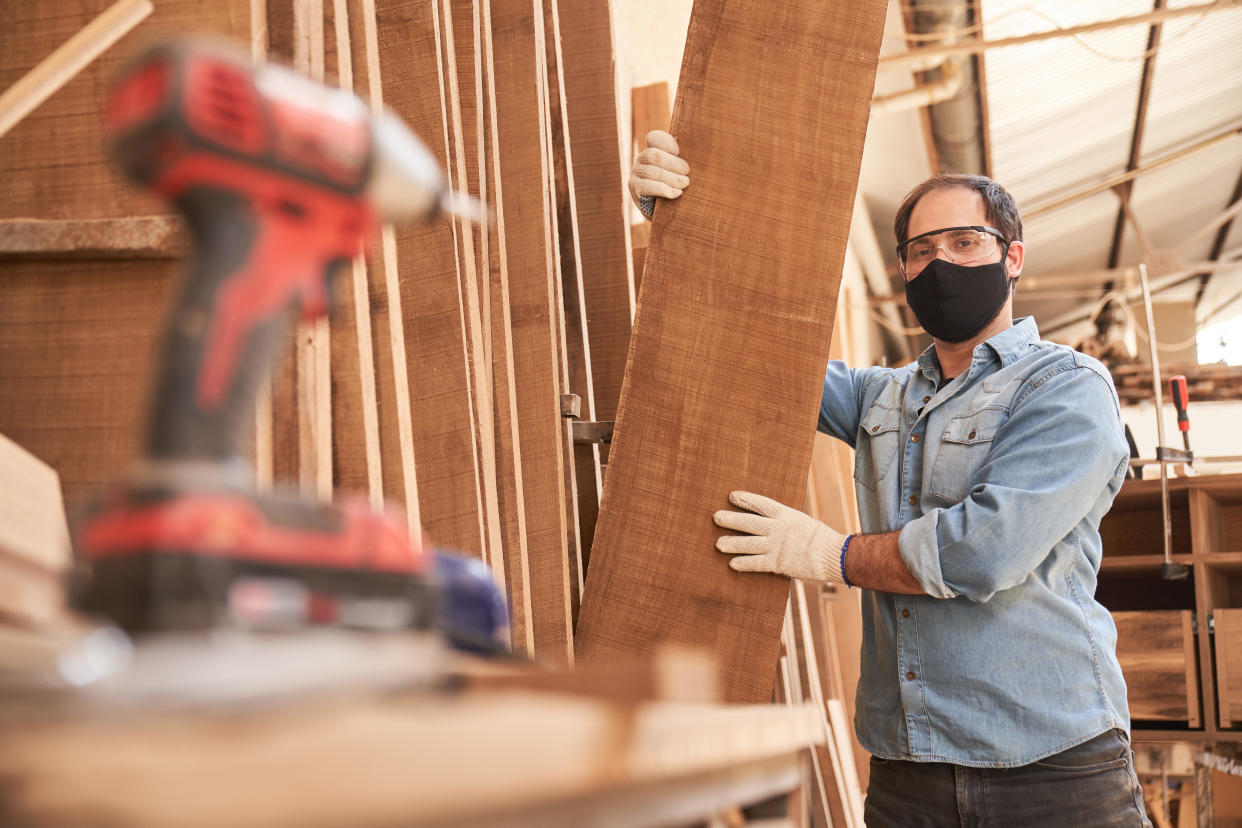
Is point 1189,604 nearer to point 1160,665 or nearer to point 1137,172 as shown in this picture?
point 1160,665

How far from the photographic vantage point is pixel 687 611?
5.58 ft

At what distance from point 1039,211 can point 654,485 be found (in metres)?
8.80

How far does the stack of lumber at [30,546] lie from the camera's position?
710mm

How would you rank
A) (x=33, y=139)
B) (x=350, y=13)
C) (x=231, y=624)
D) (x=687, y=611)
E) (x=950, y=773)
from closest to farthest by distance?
(x=231, y=624) → (x=33, y=139) → (x=350, y=13) → (x=687, y=611) → (x=950, y=773)

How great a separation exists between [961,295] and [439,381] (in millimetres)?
1255

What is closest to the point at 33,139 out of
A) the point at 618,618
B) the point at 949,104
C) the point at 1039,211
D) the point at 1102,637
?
the point at 618,618

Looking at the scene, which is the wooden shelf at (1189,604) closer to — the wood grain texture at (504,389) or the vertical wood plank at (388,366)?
the wood grain texture at (504,389)

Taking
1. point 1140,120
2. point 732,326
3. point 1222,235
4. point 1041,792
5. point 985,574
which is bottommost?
point 1041,792

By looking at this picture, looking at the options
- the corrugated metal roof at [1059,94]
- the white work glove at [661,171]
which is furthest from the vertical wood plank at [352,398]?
the corrugated metal roof at [1059,94]

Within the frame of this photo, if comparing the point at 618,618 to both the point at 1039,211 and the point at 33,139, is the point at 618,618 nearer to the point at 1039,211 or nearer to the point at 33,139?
the point at 33,139

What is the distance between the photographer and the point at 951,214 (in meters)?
2.28

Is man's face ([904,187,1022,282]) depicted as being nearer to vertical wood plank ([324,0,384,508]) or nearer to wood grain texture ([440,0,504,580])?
wood grain texture ([440,0,504,580])

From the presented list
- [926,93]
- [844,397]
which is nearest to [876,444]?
[844,397]

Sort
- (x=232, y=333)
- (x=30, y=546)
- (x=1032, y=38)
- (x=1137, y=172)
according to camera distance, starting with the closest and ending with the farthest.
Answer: (x=232, y=333)
(x=30, y=546)
(x=1032, y=38)
(x=1137, y=172)
